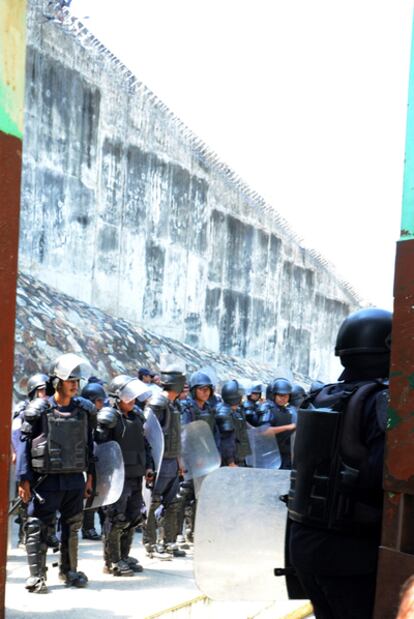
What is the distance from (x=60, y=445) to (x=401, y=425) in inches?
165

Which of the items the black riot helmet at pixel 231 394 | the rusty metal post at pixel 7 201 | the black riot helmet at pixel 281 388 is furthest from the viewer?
the black riot helmet at pixel 281 388

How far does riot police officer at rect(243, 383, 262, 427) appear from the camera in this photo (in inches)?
454

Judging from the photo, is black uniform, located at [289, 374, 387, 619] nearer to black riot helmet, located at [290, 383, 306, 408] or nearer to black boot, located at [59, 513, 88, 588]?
black boot, located at [59, 513, 88, 588]

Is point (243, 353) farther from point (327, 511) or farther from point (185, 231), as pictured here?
point (327, 511)

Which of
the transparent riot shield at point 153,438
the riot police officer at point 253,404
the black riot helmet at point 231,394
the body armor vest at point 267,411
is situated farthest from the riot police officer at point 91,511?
the riot police officer at point 253,404

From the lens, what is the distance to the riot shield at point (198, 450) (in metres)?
8.73

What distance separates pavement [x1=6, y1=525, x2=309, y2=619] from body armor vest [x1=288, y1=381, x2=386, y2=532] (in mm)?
1922

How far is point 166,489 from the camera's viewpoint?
8273 mm

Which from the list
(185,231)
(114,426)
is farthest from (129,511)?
(185,231)

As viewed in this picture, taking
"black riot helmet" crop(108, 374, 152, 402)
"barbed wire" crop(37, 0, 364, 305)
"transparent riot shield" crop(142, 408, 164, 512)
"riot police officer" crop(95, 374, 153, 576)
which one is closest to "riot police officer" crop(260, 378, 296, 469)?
"transparent riot shield" crop(142, 408, 164, 512)

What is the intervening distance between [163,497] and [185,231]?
15.2m

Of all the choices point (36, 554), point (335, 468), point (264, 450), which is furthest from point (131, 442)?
point (335, 468)

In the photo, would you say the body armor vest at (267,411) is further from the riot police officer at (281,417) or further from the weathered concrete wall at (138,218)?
the weathered concrete wall at (138,218)

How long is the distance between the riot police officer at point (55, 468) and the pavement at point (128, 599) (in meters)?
0.20
